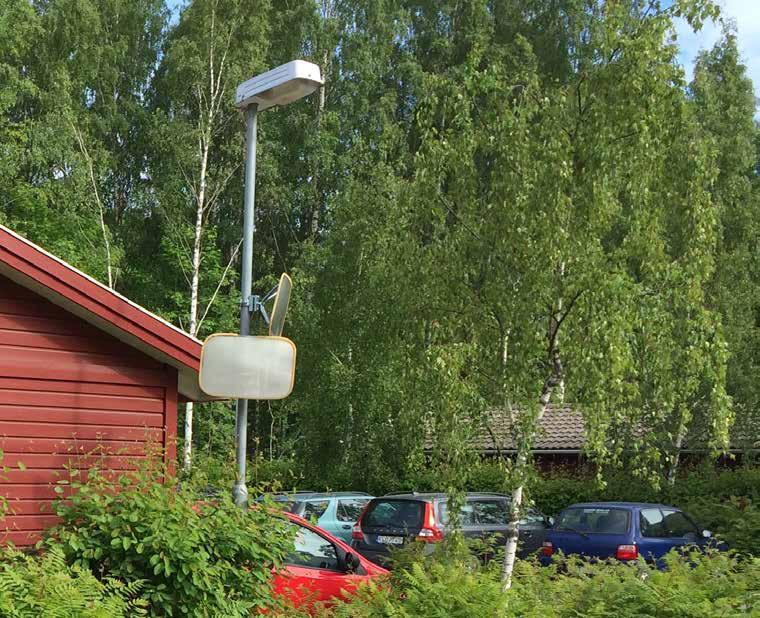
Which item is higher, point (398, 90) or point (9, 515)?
point (398, 90)

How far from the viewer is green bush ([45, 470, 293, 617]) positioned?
782 centimetres

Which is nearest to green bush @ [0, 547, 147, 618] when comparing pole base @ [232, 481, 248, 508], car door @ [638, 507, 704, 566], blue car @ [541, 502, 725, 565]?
pole base @ [232, 481, 248, 508]

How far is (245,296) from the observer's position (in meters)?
8.49

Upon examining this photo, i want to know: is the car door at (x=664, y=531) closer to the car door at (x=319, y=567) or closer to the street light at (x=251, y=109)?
Result: the car door at (x=319, y=567)

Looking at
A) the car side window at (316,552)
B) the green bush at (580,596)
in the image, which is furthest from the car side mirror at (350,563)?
the green bush at (580,596)

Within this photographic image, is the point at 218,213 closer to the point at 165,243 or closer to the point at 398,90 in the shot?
the point at 165,243

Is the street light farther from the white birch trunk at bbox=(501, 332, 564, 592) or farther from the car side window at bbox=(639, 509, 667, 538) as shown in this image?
the car side window at bbox=(639, 509, 667, 538)

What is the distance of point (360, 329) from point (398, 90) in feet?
67.3

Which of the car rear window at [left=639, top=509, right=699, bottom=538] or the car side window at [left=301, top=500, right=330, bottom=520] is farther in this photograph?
the car side window at [left=301, top=500, right=330, bottom=520]

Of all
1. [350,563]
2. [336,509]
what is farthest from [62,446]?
[336,509]

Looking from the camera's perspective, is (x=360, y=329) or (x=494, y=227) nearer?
(x=494, y=227)

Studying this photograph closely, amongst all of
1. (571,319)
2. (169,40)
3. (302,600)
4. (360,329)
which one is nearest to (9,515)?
(302,600)

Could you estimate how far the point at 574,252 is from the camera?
12133 millimetres

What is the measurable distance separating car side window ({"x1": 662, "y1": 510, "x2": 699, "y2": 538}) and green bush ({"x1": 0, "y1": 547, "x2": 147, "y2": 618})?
11.2m
